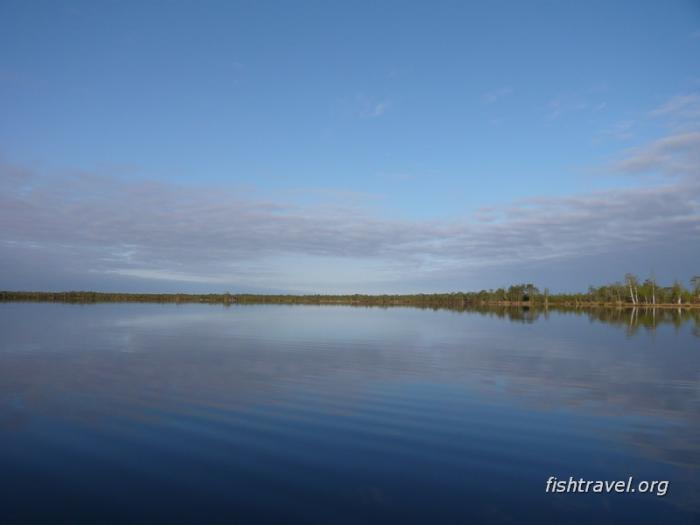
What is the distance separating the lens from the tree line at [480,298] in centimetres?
15125

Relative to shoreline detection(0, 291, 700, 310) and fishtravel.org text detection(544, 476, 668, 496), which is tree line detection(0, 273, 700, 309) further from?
fishtravel.org text detection(544, 476, 668, 496)

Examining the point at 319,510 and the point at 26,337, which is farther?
the point at 26,337

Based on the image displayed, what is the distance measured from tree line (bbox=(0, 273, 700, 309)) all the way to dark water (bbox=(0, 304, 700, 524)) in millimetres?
130446

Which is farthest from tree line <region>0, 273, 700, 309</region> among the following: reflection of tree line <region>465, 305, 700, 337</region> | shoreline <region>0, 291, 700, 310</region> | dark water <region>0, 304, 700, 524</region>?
dark water <region>0, 304, 700, 524</region>

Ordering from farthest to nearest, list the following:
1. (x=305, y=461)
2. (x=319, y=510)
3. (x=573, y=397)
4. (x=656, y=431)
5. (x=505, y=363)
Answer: (x=505, y=363) < (x=573, y=397) < (x=656, y=431) < (x=305, y=461) < (x=319, y=510)

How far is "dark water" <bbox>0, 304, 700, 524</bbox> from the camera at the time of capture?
23.5ft

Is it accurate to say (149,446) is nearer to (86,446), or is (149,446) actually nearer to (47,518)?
(86,446)

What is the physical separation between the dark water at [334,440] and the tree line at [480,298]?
130446 millimetres

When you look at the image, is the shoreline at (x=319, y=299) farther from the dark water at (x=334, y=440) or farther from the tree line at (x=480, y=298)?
the dark water at (x=334, y=440)

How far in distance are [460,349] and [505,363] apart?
5370 mm

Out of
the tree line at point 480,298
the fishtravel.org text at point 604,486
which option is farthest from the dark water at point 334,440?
the tree line at point 480,298

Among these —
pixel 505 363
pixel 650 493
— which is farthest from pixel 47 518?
pixel 505 363

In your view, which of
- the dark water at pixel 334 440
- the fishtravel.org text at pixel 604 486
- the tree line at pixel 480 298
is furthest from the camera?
the tree line at pixel 480 298

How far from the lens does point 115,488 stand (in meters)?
7.52
